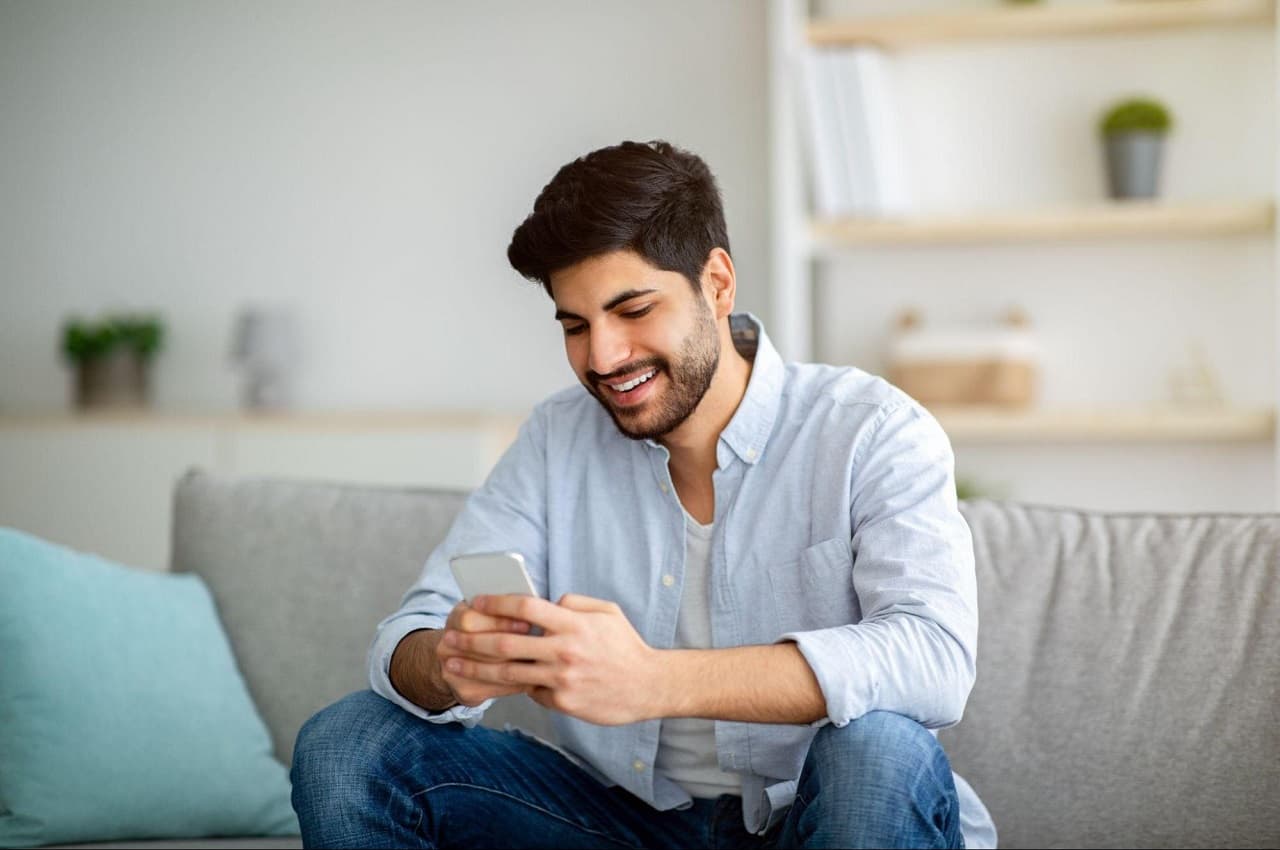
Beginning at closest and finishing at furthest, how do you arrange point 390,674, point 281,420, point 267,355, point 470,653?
point 470,653 < point 390,674 < point 281,420 < point 267,355

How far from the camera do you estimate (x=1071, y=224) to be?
9.80ft

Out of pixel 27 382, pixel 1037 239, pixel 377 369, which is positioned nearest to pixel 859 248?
pixel 1037 239

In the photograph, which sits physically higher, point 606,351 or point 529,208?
point 529,208

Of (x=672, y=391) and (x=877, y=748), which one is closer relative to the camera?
(x=877, y=748)

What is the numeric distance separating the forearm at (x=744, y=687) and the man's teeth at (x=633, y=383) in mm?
399

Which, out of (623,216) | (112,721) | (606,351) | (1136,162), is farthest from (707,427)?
(1136,162)

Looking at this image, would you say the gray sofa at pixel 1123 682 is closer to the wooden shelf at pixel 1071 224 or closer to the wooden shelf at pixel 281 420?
the wooden shelf at pixel 1071 224

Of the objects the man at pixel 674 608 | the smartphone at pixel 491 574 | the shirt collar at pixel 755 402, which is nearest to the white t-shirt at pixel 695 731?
the man at pixel 674 608

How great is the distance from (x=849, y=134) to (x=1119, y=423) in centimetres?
83

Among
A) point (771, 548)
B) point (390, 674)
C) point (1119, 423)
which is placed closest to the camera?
point (390, 674)

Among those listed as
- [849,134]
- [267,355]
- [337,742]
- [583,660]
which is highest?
[849,134]

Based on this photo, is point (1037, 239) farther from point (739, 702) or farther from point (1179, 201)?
point (739, 702)

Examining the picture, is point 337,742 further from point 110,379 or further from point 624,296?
point 110,379

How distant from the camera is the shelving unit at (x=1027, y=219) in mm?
2926
